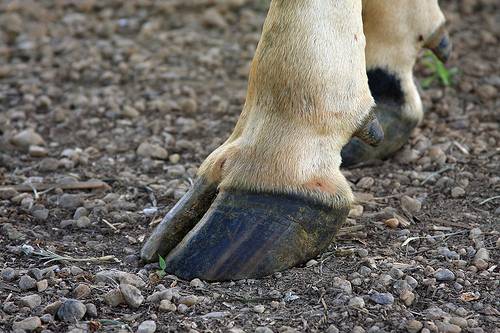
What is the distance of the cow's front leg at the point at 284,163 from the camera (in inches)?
99.8

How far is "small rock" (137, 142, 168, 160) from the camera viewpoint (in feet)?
11.8

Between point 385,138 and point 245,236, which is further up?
point 385,138

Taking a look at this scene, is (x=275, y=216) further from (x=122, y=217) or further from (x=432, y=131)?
(x=432, y=131)

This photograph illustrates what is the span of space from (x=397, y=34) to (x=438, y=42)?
16 centimetres

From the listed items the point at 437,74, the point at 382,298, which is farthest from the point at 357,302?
the point at 437,74

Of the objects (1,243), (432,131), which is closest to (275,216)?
(1,243)

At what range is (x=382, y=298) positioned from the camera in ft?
7.92

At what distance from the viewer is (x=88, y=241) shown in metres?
2.87

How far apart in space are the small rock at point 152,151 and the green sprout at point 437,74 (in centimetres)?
124

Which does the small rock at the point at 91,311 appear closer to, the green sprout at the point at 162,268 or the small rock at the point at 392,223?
the green sprout at the point at 162,268

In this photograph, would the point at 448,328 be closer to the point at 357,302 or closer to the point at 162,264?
the point at 357,302

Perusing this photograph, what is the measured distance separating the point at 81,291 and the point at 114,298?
0.31 feet

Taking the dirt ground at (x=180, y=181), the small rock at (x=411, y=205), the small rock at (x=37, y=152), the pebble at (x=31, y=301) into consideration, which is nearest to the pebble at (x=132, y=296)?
the dirt ground at (x=180, y=181)

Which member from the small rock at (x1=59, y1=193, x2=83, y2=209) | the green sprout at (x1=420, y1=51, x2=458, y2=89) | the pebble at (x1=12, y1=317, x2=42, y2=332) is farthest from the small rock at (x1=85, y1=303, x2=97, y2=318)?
the green sprout at (x1=420, y1=51, x2=458, y2=89)
